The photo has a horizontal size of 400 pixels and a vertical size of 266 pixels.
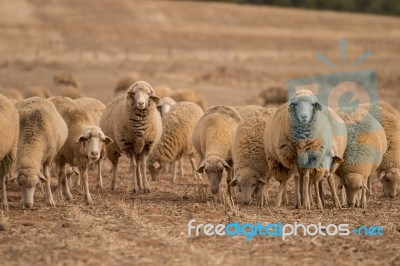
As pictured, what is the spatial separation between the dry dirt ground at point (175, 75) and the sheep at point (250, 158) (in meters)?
0.46

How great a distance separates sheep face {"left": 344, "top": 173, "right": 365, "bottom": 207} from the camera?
1239cm

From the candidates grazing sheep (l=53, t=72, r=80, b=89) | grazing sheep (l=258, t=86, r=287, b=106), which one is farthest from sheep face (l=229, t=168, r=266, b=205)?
grazing sheep (l=53, t=72, r=80, b=89)

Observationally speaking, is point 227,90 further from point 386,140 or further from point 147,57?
point 386,140

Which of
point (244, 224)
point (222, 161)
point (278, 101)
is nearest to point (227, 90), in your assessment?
point (278, 101)

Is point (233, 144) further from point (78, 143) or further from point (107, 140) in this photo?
point (78, 143)

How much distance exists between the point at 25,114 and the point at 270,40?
1899 inches

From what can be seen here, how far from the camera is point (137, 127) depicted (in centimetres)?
1355

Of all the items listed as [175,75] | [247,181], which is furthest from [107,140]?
[175,75]

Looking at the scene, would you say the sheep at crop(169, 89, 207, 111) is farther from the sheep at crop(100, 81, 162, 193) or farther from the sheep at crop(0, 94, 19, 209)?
the sheep at crop(0, 94, 19, 209)

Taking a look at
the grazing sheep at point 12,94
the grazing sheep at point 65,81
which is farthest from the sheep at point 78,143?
the grazing sheep at point 65,81

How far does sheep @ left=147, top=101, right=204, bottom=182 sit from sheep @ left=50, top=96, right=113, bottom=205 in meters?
2.64

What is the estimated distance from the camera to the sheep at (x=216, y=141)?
41.0 ft

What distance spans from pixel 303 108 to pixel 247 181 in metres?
1.55

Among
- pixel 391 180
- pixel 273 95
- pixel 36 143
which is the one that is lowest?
pixel 391 180
